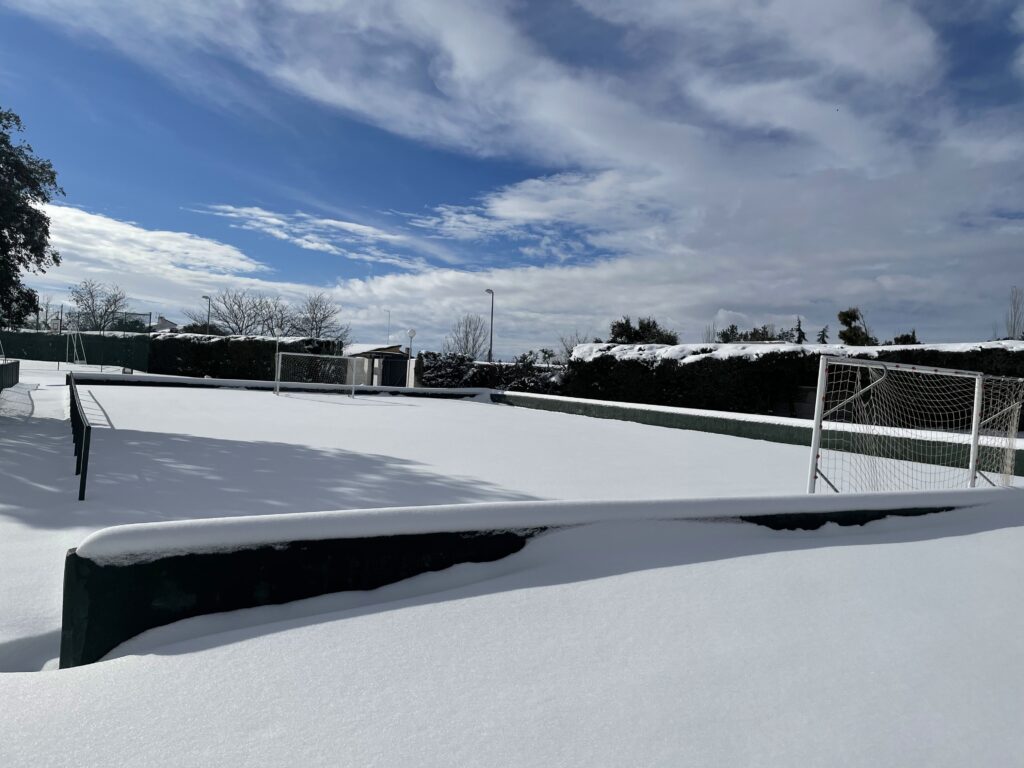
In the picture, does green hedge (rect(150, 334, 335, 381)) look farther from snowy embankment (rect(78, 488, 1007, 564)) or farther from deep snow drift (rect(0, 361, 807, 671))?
snowy embankment (rect(78, 488, 1007, 564))

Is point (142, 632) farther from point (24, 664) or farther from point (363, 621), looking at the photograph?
point (363, 621)

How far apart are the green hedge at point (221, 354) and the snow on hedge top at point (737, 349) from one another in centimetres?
1378

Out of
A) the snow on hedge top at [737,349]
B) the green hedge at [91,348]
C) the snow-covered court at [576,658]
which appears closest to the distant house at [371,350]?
the green hedge at [91,348]

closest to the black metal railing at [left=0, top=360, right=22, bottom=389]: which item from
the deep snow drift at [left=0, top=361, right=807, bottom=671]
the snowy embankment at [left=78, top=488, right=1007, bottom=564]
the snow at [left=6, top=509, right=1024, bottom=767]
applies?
the deep snow drift at [left=0, top=361, right=807, bottom=671]

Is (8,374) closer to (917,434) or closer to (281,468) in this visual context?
(281,468)

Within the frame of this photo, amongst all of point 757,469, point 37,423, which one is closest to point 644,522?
point 757,469

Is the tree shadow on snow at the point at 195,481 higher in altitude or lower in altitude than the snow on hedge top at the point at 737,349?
lower

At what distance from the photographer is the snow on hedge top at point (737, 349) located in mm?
14281

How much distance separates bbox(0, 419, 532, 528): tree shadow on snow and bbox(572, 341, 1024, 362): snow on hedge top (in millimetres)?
11690

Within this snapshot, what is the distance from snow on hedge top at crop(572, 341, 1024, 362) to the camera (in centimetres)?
1428

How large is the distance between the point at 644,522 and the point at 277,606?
2063 millimetres

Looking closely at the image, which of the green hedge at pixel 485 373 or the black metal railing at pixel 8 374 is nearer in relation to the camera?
the black metal railing at pixel 8 374

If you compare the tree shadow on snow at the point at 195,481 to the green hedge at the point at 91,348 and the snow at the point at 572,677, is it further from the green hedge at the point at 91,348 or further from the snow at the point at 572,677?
the green hedge at the point at 91,348

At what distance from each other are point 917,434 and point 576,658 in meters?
9.98
